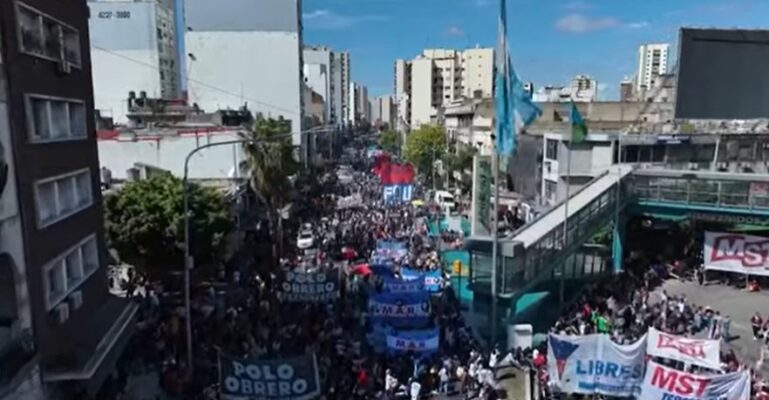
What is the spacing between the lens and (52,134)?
63.9 feet

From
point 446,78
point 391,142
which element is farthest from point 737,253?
point 446,78

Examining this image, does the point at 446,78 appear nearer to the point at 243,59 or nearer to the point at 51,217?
the point at 243,59

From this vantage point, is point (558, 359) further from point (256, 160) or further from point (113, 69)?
point (113, 69)

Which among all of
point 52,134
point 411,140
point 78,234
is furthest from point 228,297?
point 411,140

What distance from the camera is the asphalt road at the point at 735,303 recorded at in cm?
2706

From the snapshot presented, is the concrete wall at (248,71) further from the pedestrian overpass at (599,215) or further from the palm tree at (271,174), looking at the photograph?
the pedestrian overpass at (599,215)

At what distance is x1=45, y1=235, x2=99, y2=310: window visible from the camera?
18.8 m

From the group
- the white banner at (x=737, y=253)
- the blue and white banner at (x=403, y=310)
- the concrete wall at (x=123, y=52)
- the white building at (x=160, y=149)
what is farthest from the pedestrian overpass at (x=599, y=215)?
the concrete wall at (x=123, y=52)

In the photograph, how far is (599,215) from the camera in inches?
1378

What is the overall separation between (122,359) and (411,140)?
7250 centimetres

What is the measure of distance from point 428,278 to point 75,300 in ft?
52.9

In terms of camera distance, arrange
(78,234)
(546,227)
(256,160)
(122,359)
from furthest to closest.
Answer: (256,160) → (546,227) → (122,359) → (78,234)

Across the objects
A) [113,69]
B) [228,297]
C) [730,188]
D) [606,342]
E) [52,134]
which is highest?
[113,69]

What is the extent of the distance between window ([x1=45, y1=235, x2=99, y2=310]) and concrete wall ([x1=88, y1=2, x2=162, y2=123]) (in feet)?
216
